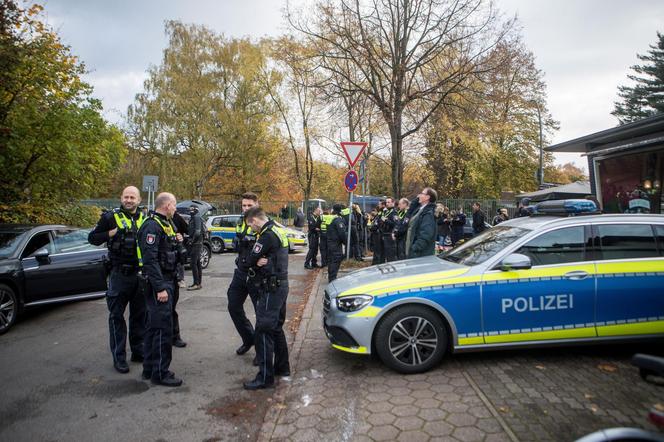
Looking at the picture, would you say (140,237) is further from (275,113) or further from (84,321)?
(275,113)

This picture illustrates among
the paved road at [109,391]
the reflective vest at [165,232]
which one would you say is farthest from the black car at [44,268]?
the reflective vest at [165,232]

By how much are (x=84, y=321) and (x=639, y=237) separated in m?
7.56

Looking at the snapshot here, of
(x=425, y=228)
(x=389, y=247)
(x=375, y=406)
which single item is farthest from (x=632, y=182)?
(x=375, y=406)

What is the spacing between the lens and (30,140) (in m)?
9.47

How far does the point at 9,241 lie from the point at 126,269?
3142mm

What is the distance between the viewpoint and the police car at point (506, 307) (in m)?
3.91

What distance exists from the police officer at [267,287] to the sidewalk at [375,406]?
28 cm

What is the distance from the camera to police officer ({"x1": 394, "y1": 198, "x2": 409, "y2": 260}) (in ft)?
26.7

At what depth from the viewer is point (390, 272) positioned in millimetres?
4449

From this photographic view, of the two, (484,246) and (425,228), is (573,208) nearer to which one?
(484,246)

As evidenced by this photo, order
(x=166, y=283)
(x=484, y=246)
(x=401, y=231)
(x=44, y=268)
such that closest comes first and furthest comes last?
(x=166, y=283) < (x=484, y=246) < (x=44, y=268) < (x=401, y=231)

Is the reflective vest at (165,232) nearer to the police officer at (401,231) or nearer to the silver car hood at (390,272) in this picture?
the silver car hood at (390,272)

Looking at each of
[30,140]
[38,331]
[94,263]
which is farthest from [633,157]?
[30,140]

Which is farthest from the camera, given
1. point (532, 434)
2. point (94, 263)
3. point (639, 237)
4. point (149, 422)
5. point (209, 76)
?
point (209, 76)
